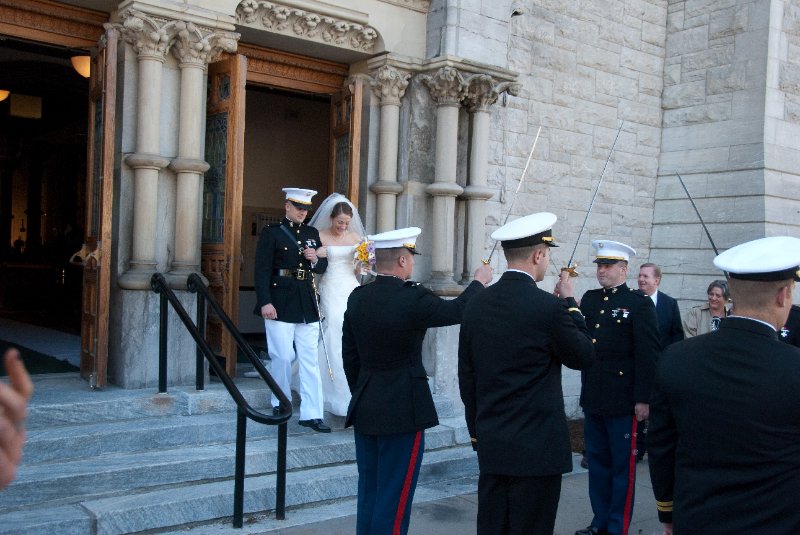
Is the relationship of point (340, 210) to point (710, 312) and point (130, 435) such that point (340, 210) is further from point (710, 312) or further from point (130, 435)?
point (710, 312)

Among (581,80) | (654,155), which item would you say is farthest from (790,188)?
(581,80)

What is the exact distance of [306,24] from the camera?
293 inches

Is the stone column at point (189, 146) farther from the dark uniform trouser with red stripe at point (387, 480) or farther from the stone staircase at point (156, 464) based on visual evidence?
the dark uniform trouser with red stripe at point (387, 480)

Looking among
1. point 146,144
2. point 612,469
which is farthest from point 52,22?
point 612,469

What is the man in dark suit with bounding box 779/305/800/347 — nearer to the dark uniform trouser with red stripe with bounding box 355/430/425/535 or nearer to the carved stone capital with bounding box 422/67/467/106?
the dark uniform trouser with red stripe with bounding box 355/430/425/535

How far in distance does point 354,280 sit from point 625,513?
2.83 meters

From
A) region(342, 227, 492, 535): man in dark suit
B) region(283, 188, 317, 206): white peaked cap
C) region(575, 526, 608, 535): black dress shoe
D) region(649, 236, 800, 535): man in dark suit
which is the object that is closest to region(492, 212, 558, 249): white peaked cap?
region(342, 227, 492, 535): man in dark suit

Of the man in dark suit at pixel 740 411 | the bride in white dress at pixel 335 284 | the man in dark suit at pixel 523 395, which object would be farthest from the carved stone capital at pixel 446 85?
the man in dark suit at pixel 740 411

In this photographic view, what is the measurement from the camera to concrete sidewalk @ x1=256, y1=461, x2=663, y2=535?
530cm

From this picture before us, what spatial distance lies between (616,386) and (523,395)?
1801mm

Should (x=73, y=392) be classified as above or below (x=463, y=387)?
below

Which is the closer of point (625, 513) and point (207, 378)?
point (625, 513)

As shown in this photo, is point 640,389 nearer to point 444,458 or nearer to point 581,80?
point 444,458

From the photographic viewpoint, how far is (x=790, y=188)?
984cm
